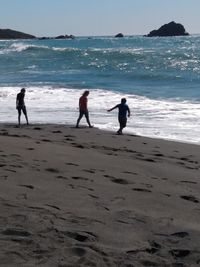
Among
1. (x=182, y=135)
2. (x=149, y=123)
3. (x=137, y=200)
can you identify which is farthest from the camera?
(x=149, y=123)

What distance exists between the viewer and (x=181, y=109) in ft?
62.0

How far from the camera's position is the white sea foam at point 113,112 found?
1480 centimetres

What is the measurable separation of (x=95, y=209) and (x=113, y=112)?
43.1ft

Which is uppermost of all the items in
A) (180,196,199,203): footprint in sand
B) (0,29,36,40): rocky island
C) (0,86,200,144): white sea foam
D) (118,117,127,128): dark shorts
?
(0,29,36,40): rocky island

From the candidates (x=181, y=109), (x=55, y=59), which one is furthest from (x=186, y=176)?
(x=55, y=59)

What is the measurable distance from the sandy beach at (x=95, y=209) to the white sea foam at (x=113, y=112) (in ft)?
16.3

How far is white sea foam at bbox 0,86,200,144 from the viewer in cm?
1480

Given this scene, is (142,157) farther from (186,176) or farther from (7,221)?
(7,221)

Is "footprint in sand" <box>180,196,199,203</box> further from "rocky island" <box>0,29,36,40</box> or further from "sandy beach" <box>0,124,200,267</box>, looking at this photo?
"rocky island" <box>0,29,36,40</box>

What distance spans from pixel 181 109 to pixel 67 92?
7.85m

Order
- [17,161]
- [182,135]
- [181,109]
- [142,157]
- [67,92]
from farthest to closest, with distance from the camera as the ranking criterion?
[67,92], [181,109], [182,135], [142,157], [17,161]

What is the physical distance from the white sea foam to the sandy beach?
497 cm

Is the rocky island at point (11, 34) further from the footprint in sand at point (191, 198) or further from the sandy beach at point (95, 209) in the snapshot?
the footprint in sand at point (191, 198)

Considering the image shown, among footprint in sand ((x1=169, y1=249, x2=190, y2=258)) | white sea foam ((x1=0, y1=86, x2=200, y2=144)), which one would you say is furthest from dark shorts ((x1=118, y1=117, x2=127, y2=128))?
footprint in sand ((x1=169, y1=249, x2=190, y2=258))
